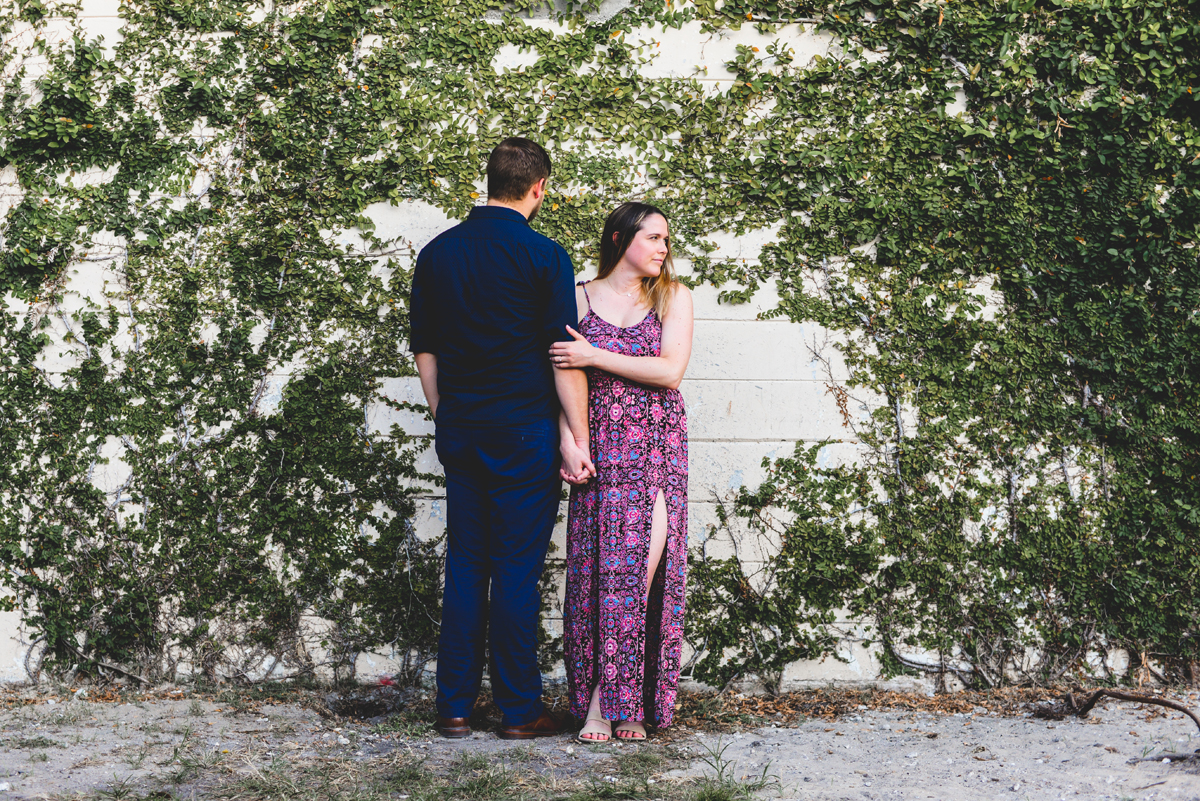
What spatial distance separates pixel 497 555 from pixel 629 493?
1.66 ft

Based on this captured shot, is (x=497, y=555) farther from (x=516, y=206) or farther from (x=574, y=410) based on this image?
(x=516, y=206)

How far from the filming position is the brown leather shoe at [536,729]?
2850 mm

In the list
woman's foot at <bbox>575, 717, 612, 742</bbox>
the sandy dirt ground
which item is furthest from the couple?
the sandy dirt ground

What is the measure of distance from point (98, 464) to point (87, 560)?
39 centimetres

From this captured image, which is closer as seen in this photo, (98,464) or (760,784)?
(760,784)

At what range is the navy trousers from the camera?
9.30 feet

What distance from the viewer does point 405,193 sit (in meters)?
3.49

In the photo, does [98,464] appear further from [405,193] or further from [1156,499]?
[1156,499]

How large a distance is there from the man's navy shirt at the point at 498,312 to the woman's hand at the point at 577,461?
14 centimetres

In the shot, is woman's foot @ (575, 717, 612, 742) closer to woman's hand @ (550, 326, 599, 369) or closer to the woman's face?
woman's hand @ (550, 326, 599, 369)

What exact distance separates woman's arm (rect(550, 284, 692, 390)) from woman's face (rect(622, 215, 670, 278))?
146 millimetres

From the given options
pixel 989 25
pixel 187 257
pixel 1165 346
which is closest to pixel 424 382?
pixel 187 257

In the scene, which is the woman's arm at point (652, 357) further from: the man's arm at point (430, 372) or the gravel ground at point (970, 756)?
the gravel ground at point (970, 756)

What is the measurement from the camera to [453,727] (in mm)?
2865
